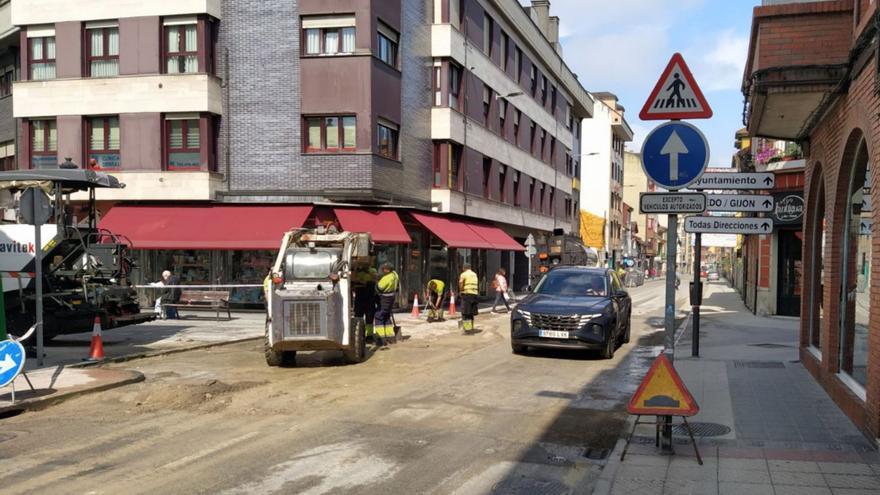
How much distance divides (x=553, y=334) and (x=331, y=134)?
41.7 feet

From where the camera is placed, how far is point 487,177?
32250 mm

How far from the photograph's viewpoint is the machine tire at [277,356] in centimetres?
1164

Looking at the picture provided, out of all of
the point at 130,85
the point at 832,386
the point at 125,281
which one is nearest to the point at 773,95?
the point at 832,386

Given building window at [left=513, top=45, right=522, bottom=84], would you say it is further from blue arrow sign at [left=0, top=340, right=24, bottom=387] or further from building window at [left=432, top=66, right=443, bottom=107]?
blue arrow sign at [left=0, top=340, right=24, bottom=387]

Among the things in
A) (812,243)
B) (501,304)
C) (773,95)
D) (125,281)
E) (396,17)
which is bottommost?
(501,304)

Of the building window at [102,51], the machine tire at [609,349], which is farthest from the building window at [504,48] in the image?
the machine tire at [609,349]

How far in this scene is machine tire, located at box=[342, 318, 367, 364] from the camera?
12.1 metres

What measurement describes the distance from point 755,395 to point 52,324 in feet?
38.5

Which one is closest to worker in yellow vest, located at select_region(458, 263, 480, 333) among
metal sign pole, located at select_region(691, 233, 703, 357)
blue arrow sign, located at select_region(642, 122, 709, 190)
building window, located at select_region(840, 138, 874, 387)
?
metal sign pole, located at select_region(691, 233, 703, 357)

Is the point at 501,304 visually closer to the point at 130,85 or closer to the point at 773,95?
the point at 130,85

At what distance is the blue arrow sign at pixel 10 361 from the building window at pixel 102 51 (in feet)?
56.6

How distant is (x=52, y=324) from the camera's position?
13.0 m

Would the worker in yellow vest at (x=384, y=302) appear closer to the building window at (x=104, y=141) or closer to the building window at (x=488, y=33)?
the building window at (x=104, y=141)

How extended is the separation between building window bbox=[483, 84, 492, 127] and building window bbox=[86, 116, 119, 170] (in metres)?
15.0
